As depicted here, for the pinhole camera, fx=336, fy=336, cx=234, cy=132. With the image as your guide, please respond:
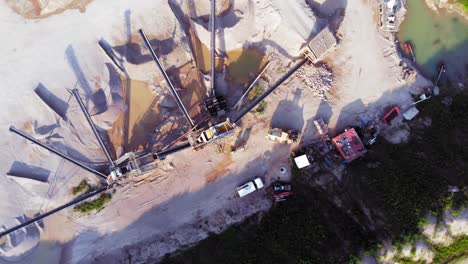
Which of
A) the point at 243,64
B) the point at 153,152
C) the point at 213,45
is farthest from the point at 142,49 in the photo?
the point at 153,152

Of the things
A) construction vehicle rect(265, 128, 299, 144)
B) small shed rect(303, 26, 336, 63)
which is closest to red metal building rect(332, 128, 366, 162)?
construction vehicle rect(265, 128, 299, 144)

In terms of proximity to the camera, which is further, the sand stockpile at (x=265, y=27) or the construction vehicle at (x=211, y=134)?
the sand stockpile at (x=265, y=27)

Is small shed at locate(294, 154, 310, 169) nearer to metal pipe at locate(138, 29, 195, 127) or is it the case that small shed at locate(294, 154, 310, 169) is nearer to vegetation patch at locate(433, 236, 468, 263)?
metal pipe at locate(138, 29, 195, 127)

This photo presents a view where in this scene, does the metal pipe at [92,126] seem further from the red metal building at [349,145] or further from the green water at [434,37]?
the green water at [434,37]

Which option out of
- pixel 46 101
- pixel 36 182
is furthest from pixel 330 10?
pixel 36 182

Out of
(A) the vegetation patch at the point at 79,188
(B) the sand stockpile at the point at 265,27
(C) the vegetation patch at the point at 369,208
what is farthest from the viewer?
(A) the vegetation patch at the point at 79,188

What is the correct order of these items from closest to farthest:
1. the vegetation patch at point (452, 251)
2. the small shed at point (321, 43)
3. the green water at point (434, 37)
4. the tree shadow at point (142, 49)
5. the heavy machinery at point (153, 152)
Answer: the vegetation patch at point (452, 251), the heavy machinery at point (153, 152), the small shed at point (321, 43), the tree shadow at point (142, 49), the green water at point (434, 37)

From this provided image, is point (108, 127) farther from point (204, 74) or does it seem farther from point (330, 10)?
point (330, 10)

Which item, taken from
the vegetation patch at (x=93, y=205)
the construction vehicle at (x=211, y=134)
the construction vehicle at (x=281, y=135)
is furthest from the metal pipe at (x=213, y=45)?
the vegetation patch at (x=93, y=205)
